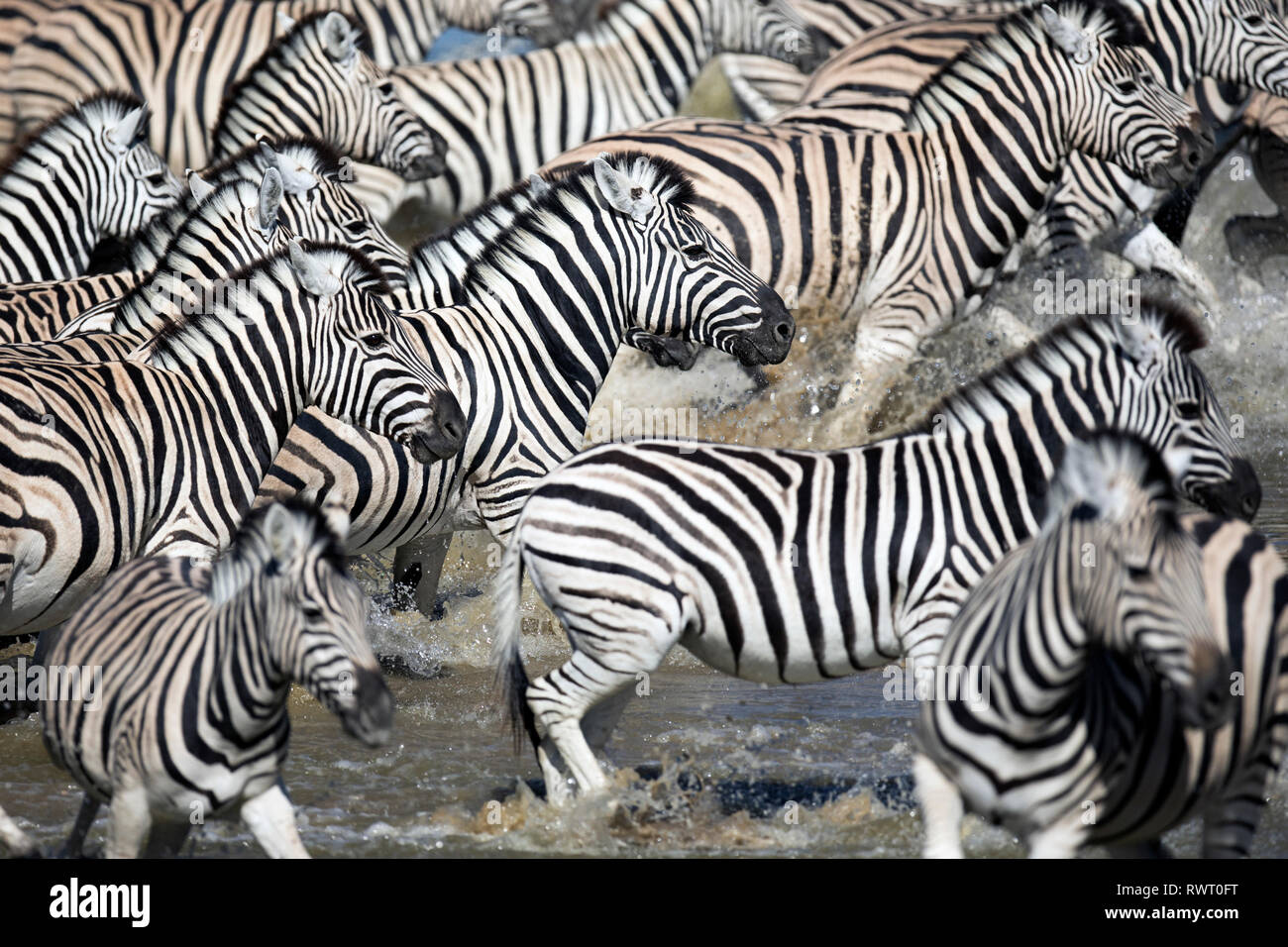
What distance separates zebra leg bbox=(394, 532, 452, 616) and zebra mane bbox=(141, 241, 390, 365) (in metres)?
1.78

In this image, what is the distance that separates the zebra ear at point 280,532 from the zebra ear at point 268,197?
3.69 meters

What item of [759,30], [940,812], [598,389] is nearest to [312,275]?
[598,389]

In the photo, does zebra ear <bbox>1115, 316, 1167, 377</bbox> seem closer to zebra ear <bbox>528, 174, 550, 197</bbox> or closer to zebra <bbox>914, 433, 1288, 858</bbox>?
zebra <bbox>914, 433, 1288, 858</bbox>

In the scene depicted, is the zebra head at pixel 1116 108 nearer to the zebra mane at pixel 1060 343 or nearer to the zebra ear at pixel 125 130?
the zebra mane at pixel 1060 343

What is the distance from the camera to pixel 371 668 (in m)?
4.49

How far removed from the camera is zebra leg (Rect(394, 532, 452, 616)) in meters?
8.22

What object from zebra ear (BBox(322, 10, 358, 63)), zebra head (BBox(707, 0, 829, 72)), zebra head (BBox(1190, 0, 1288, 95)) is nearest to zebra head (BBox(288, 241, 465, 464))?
zebra ear (BBox(322, 10, 358, 63))

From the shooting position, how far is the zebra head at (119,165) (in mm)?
9234

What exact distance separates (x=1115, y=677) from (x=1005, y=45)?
18.7ft

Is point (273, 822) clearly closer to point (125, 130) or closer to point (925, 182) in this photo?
point (125, 130)

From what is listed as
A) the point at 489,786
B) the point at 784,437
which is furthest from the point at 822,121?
the point at 489,786

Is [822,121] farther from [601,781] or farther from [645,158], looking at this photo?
[601,781]

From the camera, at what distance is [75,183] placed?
9.24 m

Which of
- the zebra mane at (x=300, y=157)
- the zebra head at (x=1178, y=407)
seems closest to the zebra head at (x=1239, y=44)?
the zebra mane at (x=300, y=157)
